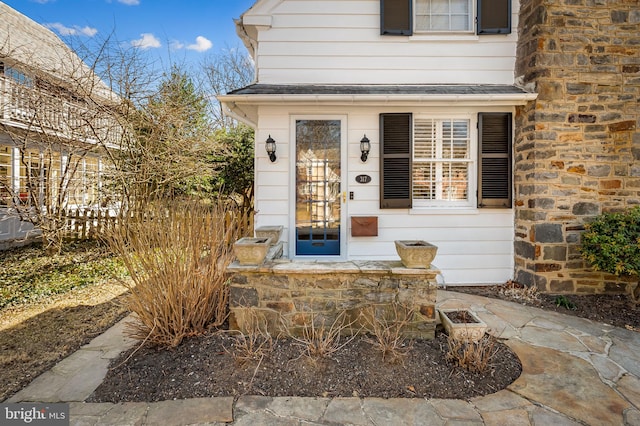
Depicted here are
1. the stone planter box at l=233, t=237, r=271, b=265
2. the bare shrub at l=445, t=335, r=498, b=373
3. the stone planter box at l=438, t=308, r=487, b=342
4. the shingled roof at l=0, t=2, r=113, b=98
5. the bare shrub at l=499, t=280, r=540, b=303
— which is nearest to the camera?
the bare shrub at l=445, t=335, r=498, b=373

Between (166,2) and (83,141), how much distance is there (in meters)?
5.87

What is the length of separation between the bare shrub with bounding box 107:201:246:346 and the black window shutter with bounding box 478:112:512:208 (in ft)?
12.8

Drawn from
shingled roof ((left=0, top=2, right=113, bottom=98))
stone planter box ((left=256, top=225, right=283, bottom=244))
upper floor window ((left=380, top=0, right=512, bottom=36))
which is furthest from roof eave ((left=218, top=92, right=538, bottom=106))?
shingled roof ((left=0, top=2, right=113, bottom=98))

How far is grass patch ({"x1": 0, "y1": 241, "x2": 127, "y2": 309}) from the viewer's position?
14.0 feet

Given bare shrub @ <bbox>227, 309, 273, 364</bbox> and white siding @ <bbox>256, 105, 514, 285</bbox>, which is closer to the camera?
bare shrub @ <bbox>227, 309, 273, 364</bbox>

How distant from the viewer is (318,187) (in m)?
4.79

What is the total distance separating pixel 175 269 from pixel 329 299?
142cm

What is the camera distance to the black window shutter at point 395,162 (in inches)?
181

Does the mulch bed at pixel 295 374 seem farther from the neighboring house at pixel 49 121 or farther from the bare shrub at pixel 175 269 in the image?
the neighboring house at pixel 49 121

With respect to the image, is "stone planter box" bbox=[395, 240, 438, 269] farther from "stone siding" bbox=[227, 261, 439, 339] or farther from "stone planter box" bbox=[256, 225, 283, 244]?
"stone planter box" bbox=[256, 225, 283, 244]

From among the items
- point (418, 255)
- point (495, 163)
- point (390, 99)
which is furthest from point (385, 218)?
point (418, 255)

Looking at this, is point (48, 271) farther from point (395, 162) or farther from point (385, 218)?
point (395, 162)

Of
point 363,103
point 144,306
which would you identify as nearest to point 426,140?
point 363,103

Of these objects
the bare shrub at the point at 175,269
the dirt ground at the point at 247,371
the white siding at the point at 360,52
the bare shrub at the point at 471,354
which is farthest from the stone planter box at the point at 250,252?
the white siding at the point at 360,52
